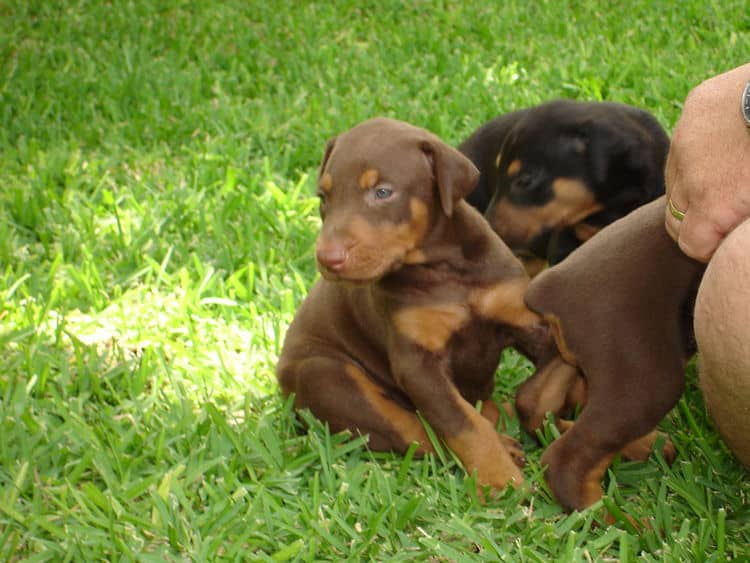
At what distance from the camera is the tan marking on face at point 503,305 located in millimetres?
3635

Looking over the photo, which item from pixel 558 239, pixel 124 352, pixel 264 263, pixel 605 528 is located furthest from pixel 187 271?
pixel 605 528

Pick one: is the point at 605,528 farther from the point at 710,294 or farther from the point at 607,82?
the point at 607,82

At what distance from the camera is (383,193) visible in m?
3.46

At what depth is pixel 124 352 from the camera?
4246 millimetres

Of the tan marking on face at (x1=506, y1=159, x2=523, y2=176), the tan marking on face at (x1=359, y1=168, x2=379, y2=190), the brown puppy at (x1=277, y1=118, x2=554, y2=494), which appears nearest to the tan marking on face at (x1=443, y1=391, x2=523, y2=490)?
the brown puppy at (x1=277, y1=118, x2=554, y2=494)

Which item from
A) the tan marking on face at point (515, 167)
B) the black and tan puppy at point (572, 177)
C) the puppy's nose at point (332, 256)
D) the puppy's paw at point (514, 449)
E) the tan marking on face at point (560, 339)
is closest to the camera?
the tan marking on face at point (560, 339)

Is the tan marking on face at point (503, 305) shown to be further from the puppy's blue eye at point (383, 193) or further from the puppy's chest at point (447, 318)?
the puppy's blue eye at point (383, 193)

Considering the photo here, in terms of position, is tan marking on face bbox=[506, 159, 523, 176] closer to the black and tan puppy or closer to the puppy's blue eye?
the black and tan puppy

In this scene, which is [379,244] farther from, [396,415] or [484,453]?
[484,453]

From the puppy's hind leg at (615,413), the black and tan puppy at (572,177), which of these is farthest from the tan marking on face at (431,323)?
the black and tan puppy at (572,177)

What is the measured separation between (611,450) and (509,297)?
79cm

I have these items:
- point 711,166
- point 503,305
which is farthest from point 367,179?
point 711,166

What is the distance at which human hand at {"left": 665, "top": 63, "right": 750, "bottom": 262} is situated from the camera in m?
2.54

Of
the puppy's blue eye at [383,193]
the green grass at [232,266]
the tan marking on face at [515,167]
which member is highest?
the puppy's blue eye at [383,193]
